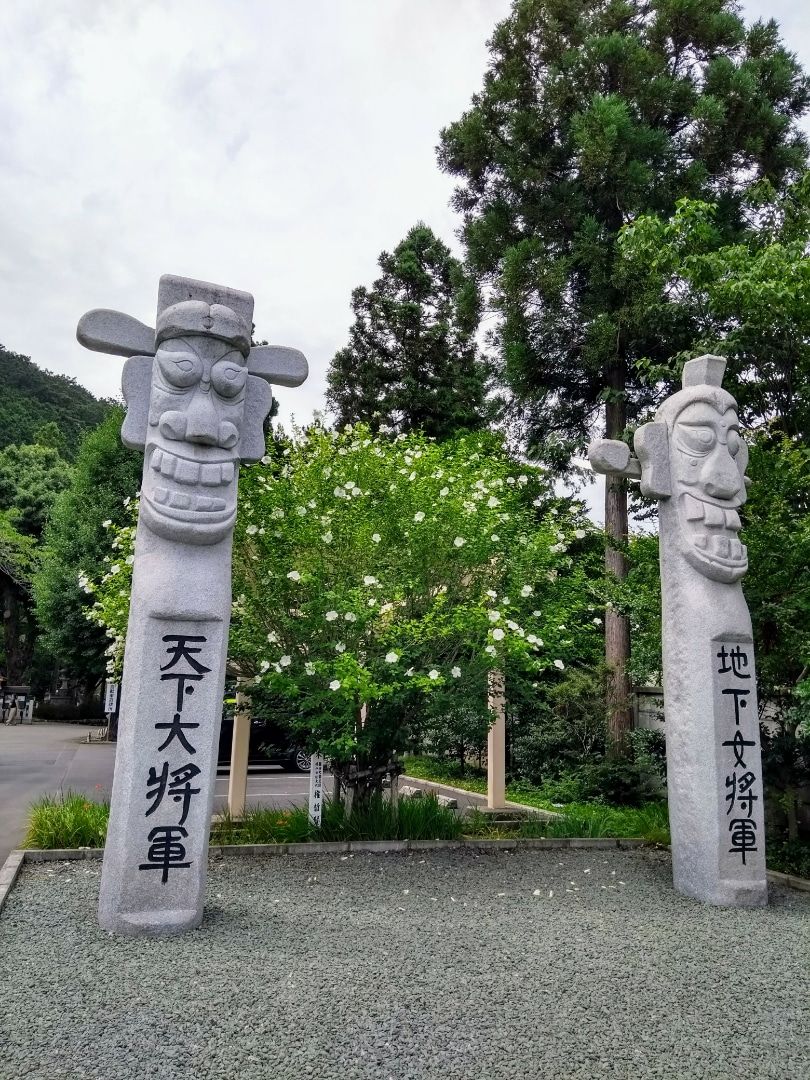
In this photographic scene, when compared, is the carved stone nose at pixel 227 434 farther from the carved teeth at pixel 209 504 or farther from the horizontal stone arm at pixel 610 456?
the horizontal stone arm at pixel 610 456

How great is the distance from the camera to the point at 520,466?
37.2 feet

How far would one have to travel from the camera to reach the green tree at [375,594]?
20.4 feet

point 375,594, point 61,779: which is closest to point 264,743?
point 61,779

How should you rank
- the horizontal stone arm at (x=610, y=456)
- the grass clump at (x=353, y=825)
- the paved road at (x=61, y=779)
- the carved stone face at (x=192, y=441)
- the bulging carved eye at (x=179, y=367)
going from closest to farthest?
the carved stone face at (x=192, y=441)
the bulging carved eye at (x=179, y=367)
the horizontal stone arm at (x=610, y=456)
the grass clump at (x=353, y=825)
the paved road at (x=61, y=779)

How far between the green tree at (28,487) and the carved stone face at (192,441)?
79.4ft

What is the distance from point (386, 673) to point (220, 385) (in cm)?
282

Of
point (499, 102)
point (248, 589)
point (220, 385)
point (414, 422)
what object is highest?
point (499, 102)

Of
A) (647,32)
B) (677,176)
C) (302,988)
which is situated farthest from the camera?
(647,32)

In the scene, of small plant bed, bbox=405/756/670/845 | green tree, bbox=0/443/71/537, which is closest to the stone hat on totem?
small plant bed, bbox=405/756/670/845

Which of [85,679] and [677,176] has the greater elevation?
[677,176]

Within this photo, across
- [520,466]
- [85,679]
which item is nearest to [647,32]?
[520,466]

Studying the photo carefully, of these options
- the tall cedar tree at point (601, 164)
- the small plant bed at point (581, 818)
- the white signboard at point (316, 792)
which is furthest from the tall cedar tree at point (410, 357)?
the white signboard at point (316, 792)

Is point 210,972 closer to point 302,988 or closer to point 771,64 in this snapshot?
point 302,988

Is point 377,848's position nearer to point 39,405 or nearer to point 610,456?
point 610,456
